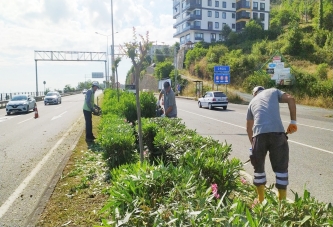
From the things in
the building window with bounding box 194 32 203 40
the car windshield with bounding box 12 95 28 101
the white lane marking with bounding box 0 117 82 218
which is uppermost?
the building window with bounding box 194 32 203 40

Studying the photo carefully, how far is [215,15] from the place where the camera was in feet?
261

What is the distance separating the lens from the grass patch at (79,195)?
13.3ft

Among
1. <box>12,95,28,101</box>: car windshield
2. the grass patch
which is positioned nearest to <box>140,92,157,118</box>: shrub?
the grass patch

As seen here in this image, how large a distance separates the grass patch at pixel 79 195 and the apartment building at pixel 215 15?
244 feet

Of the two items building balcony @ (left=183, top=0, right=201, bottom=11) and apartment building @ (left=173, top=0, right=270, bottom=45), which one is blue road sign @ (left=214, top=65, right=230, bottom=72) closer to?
apartment building @ (left=173, top=0, right=270, bottom=45)

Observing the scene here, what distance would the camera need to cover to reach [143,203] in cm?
265

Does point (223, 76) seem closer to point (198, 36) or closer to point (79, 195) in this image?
point (79, 195)

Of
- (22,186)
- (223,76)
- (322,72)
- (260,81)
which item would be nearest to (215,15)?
(223,76)

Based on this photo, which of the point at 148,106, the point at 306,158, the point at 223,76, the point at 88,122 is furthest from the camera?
the point at 223,76

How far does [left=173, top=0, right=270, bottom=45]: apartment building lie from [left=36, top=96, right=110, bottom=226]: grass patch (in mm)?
74469

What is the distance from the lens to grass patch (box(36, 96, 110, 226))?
160 inches

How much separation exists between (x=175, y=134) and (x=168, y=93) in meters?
2.15

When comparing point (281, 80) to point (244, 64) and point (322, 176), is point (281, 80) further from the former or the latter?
point (322, 176)

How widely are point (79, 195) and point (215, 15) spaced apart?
8034 cm
